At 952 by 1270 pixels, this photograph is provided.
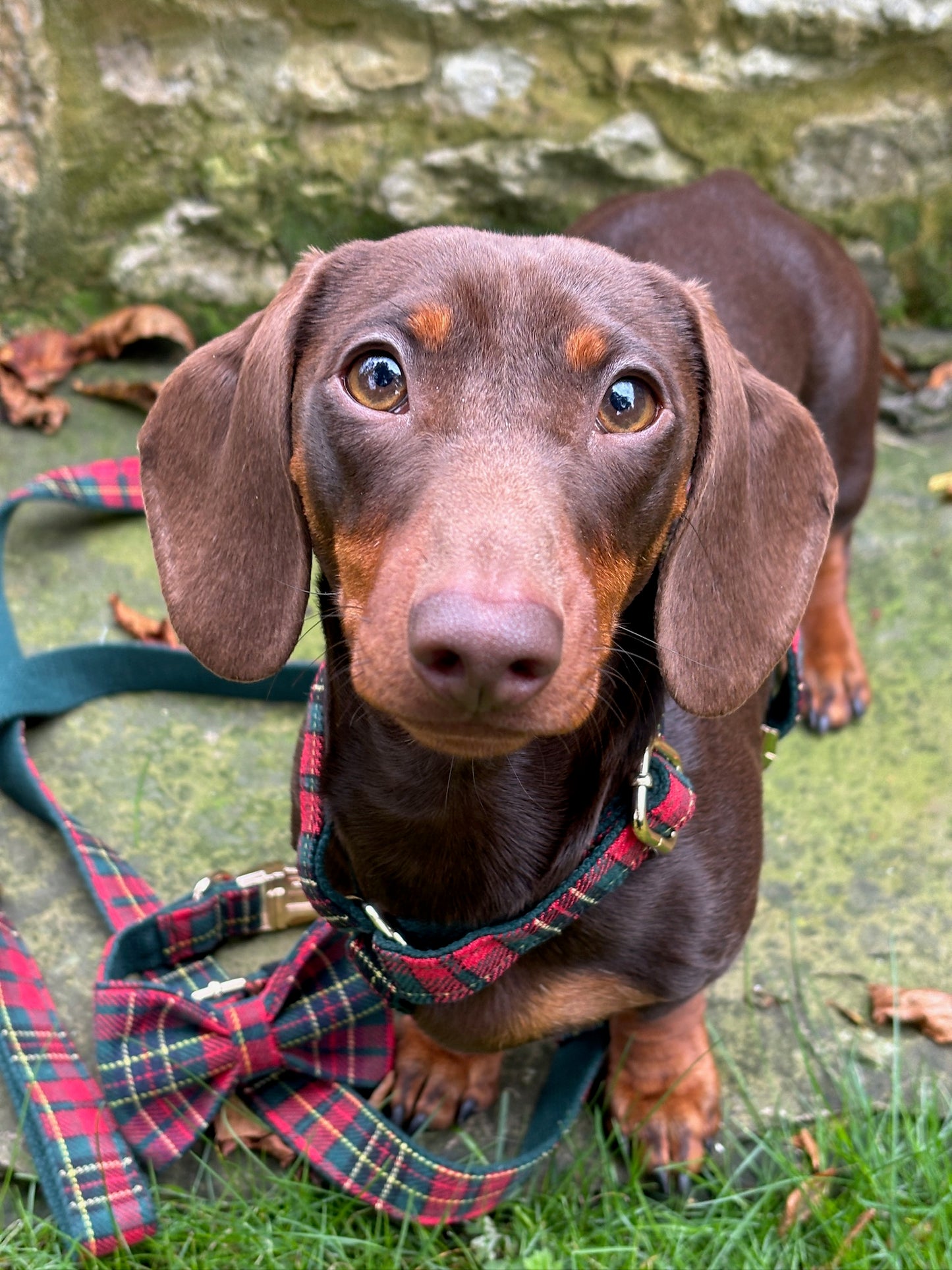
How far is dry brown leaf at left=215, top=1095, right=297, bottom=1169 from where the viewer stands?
2383 millimetres

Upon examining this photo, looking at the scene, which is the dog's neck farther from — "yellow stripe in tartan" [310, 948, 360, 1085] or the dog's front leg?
the dog's front leg

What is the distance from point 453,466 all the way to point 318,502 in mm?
301

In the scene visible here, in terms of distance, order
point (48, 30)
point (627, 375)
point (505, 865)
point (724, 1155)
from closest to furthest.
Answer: point (627, 375), point (505, 865), point (724, 1155), point (48, 30)

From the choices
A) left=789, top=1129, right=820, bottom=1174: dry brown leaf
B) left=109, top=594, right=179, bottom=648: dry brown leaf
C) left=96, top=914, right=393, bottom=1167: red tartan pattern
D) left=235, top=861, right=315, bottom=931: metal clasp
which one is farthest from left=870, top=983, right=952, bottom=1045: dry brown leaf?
left=109, top=594, right=179, bottom=648: dry brown leaf

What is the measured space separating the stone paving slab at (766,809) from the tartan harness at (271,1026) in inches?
5.0

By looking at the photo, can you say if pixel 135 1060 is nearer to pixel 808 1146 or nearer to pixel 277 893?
pixel 277 893

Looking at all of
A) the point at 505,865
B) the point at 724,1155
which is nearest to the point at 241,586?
the point at 505,865

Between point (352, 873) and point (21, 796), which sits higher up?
point (352, 873)

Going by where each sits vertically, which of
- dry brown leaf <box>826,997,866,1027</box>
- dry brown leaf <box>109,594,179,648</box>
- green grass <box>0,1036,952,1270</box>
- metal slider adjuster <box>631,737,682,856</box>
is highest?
metal slider adjuster <box>631,737,682,856</box>

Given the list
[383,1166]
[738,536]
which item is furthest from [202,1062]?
[738,536]

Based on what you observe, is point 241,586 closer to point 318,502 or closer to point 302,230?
point 318,502

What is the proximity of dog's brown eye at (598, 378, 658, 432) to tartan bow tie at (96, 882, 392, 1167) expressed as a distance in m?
1.26

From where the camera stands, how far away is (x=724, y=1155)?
2.45 metres

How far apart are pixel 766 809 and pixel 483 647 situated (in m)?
1.90
